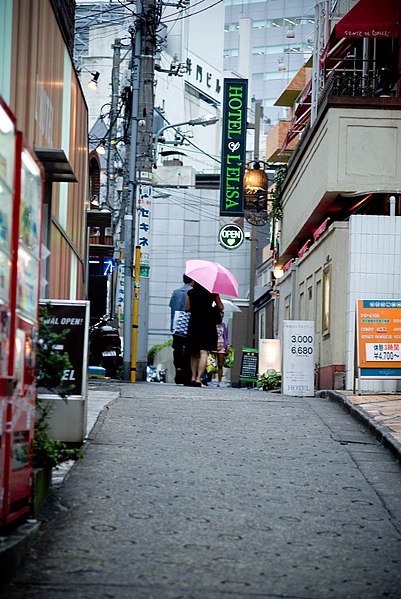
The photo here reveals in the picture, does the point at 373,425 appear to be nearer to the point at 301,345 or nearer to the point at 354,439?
the point at 354,439

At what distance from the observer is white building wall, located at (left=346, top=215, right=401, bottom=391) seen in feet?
62.4

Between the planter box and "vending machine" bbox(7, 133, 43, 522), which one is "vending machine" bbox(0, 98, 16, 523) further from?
the planter box

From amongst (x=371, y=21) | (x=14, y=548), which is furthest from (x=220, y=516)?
(x=371, y=21)

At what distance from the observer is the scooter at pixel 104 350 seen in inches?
1006

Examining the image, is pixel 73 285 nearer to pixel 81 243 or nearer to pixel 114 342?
pixel 81 243

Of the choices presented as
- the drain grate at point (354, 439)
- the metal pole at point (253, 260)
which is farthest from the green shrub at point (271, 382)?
the metal pole at point (253, 260)

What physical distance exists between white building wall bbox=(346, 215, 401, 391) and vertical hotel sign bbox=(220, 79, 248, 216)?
1435 centimetres

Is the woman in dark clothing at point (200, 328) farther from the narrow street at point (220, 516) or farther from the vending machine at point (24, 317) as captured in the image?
the vending machine at point (24, 317)

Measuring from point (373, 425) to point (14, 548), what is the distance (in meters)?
7.01

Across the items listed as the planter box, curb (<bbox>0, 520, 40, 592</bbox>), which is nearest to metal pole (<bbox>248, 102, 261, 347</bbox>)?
the planter box

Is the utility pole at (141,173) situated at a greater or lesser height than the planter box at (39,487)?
greater

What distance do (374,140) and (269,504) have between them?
44.4 feet

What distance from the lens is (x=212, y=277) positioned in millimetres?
20469

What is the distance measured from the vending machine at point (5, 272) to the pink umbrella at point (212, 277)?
14312 millimetres
